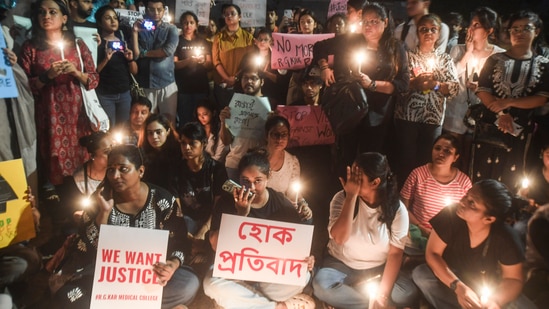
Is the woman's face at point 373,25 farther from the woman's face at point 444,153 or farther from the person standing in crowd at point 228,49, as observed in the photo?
the person standing in crowd at point 228,49

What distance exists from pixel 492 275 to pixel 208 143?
9.81 ft

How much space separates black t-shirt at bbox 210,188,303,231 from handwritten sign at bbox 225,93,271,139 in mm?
1181

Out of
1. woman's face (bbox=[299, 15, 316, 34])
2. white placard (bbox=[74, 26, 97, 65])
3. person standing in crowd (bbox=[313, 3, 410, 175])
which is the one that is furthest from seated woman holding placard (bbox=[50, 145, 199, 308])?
A: woman's face (bbox=[299, 15, 316, 34])

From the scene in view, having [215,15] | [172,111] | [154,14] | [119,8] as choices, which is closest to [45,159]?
[172,111]

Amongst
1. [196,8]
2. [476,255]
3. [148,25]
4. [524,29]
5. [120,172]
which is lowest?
[476,255]

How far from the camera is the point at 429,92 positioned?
446cm

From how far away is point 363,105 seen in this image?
4129 millimetres

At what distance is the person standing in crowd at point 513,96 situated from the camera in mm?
4008

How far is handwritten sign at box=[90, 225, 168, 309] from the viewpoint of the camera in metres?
3.11

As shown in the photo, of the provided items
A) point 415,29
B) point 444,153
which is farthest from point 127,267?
point 415,29

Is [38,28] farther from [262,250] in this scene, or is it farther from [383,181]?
[383,181]

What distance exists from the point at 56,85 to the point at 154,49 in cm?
137

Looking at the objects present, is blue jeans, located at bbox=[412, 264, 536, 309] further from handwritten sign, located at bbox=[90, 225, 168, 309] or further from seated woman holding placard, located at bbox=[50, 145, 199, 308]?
handwritten sign, located at bbox=[90, 225, 168, 309]

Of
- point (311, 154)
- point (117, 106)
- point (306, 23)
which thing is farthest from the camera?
point (306, 23)
